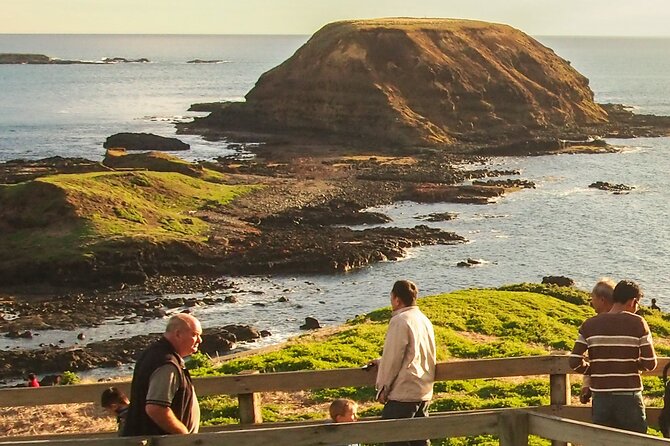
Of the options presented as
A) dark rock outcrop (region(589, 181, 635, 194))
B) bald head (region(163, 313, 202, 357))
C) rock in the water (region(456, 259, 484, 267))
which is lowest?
rock in the water (region(456, 259, 484, 267))

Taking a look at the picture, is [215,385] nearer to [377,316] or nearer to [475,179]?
[377,316]

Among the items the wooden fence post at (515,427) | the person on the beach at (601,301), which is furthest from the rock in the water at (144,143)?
the wooden fence post at (515,427)

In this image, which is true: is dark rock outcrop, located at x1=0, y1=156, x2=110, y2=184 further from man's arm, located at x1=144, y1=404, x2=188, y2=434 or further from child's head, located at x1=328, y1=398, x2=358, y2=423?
man's arm, located at x1=144, y1=404, x2=188, y2=434

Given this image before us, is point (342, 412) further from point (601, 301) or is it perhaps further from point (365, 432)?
point (601, 301)

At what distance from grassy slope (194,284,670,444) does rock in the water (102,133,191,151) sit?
69.7 metres

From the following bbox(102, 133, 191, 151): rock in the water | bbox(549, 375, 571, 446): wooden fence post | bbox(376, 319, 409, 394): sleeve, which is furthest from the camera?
bbox(102, 133, 191, 151): rock in the water

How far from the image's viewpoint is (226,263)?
4859cm

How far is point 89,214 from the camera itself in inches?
1959

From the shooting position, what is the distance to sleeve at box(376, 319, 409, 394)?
363 inches

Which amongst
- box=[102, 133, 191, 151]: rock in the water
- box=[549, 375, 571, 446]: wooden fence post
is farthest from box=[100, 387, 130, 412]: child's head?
box=[102, 133, 191, 151]: rock in the water

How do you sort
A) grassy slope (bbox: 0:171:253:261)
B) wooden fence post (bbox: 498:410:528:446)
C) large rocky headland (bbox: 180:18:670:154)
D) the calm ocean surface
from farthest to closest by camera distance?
large rocky headland (bbox: 180:18:670:154)
grassy slope (bbox: 0:171:253:261)
the calm ocean surface
wooden fence post (bbox: 498:410:528:446)

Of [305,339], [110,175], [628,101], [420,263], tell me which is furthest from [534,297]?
[628,101]

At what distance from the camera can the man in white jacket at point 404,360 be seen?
9234 mm

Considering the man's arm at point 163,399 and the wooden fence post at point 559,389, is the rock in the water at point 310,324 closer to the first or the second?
the wooden fence post at point 559,389
